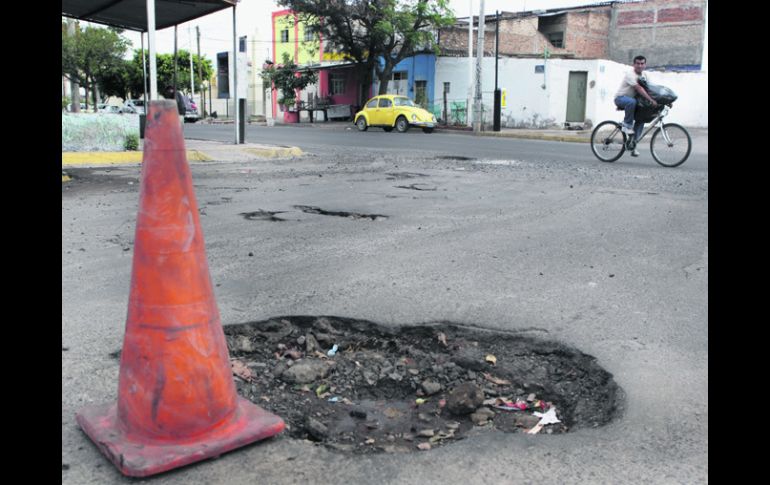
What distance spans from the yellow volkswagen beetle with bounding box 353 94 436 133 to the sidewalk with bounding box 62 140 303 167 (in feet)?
43.3

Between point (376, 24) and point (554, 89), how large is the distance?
9413 millimetres

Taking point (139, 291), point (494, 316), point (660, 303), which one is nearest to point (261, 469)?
point (139, 291)

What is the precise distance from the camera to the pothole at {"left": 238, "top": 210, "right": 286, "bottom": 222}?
22.1 ft

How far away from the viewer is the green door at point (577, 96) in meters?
31.7

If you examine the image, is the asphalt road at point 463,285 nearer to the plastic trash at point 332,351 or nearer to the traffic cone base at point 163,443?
the traffic cone base at point 163,443

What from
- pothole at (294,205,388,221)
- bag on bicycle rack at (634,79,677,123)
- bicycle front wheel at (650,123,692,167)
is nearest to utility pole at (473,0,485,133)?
bicycle front wheel at (650,123,692,167)

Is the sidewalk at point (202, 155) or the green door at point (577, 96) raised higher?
the green door at point (577, 96)

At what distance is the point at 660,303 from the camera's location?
4.05 meters

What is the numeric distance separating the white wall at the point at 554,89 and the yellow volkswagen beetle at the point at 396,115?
202 inches

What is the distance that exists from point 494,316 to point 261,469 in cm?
191

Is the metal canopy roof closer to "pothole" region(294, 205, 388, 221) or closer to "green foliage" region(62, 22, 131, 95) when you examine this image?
"pothole" region(294, 205, 388, 221)

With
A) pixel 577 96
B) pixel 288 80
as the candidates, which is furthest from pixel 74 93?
pixel 577 96

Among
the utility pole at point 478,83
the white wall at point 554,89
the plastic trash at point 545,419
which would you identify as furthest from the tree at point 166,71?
the plastic trash at point 545,419

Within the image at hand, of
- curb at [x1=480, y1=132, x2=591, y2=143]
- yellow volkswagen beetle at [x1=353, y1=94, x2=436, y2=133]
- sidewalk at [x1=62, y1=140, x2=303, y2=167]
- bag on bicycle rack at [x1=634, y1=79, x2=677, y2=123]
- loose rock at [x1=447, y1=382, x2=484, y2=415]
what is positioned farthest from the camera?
yellow volkswagen beetle at [x1=353, y1=94, x2=436, y2=133]
